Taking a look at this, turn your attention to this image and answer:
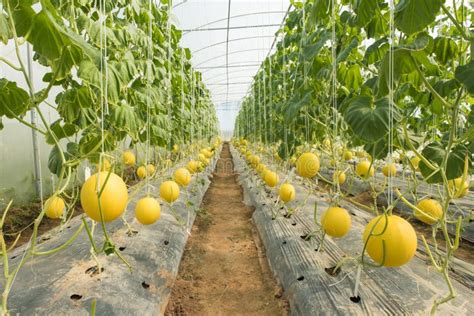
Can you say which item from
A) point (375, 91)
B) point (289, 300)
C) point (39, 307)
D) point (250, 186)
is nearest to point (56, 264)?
point (39, 307)

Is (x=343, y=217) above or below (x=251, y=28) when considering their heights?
below

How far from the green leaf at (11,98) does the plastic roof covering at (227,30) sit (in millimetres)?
5732

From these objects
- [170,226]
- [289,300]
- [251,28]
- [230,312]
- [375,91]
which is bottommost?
[230,312]

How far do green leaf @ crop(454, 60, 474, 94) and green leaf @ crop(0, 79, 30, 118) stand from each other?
1.71 metres

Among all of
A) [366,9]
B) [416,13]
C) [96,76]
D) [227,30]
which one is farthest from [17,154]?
[227,30]

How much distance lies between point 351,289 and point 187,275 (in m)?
1.73

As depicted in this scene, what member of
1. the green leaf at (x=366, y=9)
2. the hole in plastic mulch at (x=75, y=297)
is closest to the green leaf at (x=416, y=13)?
the green leaf at (x=366, y=9)

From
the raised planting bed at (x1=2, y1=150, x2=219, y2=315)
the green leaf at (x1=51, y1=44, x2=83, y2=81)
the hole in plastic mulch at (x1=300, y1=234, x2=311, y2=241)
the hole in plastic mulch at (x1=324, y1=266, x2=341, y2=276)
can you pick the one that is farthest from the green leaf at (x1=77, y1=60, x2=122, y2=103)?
the hole in plastic mulch at (x1=300, y1=234, x2=311, y2=241)

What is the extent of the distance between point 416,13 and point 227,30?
10.8 metres

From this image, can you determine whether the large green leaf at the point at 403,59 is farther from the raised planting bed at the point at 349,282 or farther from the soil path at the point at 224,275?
the soil path at the point at 224,275

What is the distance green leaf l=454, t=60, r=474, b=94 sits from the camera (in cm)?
123

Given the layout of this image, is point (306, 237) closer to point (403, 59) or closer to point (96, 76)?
point (403, 59)

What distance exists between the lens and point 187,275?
326 cm

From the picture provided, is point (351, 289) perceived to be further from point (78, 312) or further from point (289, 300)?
point (78, 312)
